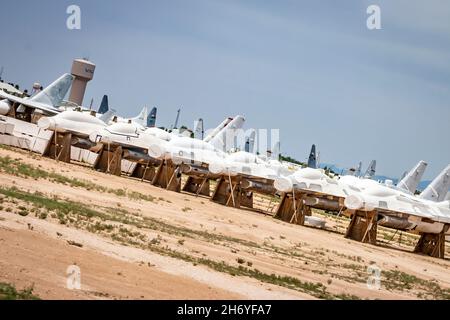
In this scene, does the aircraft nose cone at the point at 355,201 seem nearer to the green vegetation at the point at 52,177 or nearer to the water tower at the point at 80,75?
the green vegetation at the point at 52,177

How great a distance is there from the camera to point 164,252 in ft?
67.9

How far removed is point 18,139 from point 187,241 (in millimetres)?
31682

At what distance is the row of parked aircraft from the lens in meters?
40.4

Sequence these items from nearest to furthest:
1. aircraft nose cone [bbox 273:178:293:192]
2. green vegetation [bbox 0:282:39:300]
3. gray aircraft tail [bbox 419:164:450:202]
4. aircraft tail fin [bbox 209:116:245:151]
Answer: green vegetation [bbox 0:282:39:300], aircraft nose cone [bbox 273:178:293:192], gray aircraft tail [bbox 419:164:450:202], aircraft tail fin [bbox 209:116:245:151]

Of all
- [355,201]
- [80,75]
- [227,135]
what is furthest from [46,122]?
[80,75]

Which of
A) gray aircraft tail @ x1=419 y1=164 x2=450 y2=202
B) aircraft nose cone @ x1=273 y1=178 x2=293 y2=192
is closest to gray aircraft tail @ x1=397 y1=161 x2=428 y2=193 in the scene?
gray aircraft tail @ x1=419 y1=164 x2=450 y2=202

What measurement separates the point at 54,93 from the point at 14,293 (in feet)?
183

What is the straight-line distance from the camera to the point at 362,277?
82.0ft

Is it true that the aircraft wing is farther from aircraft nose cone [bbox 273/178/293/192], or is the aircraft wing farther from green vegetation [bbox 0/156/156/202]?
aircraft nose cone [bbox 273/178/293/192]

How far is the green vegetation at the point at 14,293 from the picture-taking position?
1240cm

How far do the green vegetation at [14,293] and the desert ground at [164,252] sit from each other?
127 mm

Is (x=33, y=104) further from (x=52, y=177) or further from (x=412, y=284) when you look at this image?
(x=412, y=284)

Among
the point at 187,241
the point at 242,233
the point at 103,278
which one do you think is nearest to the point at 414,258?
the point at 242,233
